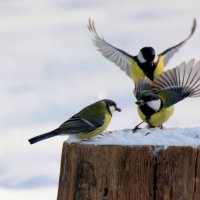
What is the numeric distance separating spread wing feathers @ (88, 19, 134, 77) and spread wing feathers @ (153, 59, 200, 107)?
2.20 metres

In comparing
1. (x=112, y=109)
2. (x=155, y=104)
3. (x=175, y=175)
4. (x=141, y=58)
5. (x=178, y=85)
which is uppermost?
(x=141, y=58)

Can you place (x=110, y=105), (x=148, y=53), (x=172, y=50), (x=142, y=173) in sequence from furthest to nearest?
(x=172, y=50)
(x=148, y=53)
(x=110, y=105)
(x=142, y=173)


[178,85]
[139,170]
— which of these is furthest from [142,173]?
[178,85]

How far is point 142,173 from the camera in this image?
3475 mm

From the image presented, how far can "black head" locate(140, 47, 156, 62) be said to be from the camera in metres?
7.11

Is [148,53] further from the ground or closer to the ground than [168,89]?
further from the ground

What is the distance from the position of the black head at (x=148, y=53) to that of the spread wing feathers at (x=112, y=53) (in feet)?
1.31

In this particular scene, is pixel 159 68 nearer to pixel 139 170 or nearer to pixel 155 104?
pixel 155 104

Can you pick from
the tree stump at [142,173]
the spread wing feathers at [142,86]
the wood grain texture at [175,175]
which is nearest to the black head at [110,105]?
the spread wing feathers at [142,86]

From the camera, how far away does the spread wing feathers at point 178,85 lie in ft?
17.0

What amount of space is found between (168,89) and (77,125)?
3.18 ft

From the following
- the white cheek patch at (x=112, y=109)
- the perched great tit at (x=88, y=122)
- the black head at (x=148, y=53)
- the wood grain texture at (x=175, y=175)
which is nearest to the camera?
the wood grain texture at (x=175, y=175)

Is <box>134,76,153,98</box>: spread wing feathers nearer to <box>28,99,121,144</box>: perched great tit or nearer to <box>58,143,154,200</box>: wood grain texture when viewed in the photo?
<box>28,99,121,144</box>: perched great tit

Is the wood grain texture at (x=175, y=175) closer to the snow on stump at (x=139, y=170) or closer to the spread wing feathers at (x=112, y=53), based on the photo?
the snow on stump at (x=139, y=170)
